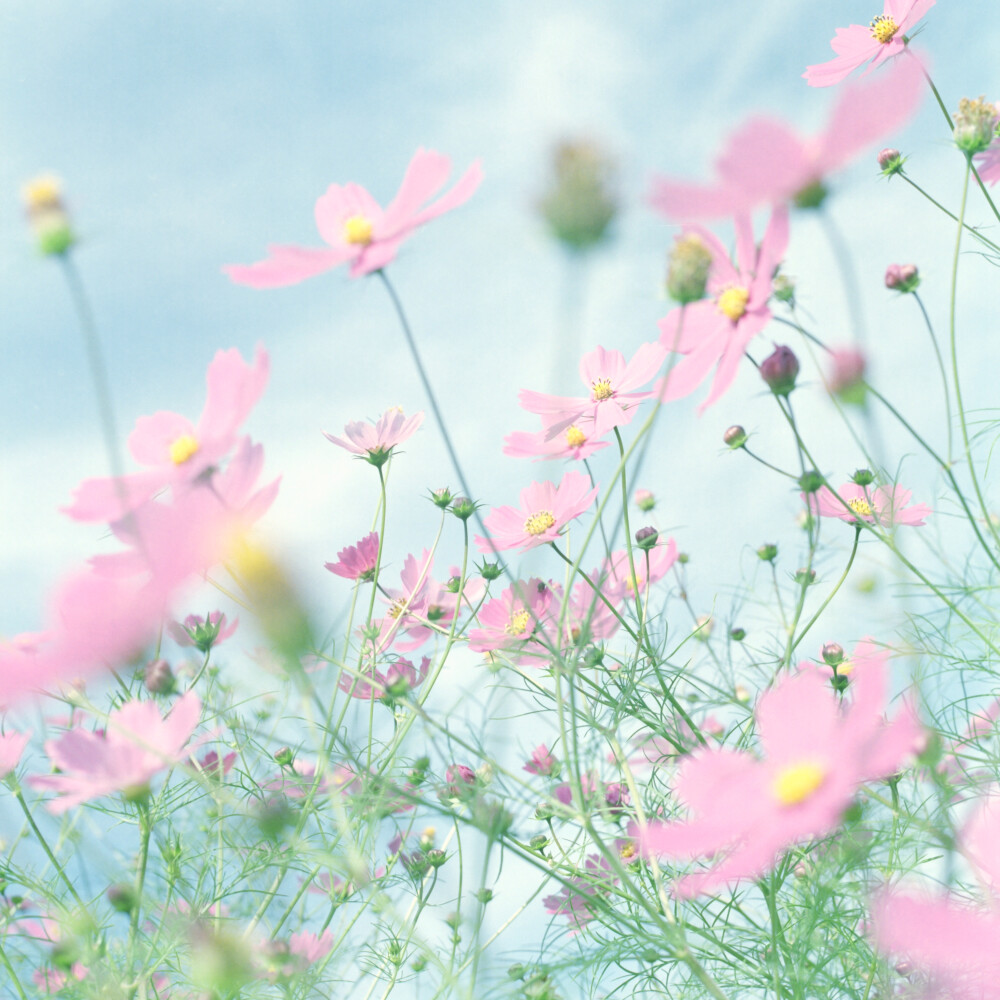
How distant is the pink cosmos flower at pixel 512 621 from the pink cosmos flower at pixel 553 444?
0.13 metres

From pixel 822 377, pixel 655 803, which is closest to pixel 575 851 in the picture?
pixel 655 803

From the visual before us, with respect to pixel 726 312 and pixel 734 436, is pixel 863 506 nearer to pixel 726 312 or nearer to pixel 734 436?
pixel 734 436

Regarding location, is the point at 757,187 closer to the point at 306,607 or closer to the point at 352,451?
the point at 306,607

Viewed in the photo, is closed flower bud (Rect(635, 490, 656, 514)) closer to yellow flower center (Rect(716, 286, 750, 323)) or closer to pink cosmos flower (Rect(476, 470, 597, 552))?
pink cosmos flower (Rect(476, 470, 597, 552))

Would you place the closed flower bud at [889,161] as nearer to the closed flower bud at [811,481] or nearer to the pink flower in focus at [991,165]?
the pink flower in focus at [991,165]

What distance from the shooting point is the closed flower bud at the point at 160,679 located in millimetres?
670

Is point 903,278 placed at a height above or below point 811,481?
above

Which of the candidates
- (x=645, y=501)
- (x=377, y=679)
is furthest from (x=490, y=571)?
(x=645, y=501)

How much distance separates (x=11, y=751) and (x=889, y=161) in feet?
Result: 4.12

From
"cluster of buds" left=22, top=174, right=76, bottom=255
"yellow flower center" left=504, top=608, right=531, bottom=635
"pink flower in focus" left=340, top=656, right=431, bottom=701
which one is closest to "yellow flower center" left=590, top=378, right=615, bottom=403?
"yellow flower center" left=504, top=608, right=531, bottom=635

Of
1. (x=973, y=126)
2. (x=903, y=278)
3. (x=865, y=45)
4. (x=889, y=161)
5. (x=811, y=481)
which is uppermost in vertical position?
(x=865, y=45)

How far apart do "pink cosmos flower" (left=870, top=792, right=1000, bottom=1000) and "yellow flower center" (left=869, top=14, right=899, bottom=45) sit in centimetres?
108

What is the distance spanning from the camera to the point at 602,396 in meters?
0.97

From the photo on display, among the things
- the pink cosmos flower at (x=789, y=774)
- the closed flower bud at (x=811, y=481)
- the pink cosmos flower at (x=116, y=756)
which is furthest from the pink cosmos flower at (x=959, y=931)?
the pink cosmos flower at (x=116, y=756)
